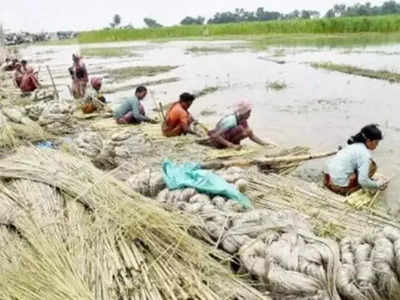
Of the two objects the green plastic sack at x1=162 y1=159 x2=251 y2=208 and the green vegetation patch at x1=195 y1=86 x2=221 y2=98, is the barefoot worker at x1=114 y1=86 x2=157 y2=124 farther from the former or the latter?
the green vegetation patch at x1=195 y1=86 x2=221 y2=98

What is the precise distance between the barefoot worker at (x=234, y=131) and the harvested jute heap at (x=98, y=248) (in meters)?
2.23

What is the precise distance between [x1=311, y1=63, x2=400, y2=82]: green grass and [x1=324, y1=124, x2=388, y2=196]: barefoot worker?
32.7 ft

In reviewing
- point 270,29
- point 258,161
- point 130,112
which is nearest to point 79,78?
point 130,112

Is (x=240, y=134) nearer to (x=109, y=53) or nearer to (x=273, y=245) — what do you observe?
(x=273, y=245)

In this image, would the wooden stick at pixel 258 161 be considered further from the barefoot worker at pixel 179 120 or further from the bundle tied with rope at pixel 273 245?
the barefoot worker at pixel 179 120

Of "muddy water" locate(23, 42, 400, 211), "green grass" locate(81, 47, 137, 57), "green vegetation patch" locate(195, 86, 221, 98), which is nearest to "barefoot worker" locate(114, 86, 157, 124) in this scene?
"muddy water" locate(23, 42, 400, 211)

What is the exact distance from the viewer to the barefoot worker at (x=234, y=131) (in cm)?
646

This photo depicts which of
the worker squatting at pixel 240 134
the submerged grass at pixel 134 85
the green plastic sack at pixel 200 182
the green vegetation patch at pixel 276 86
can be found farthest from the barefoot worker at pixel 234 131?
the submerged grass at pixel 134 85

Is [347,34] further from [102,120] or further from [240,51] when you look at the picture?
[102,120]

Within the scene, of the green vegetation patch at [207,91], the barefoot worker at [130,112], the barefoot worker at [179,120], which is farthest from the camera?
the green vegetation patch at [207,91]

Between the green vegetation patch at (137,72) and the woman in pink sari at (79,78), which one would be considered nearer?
the woman in pink sari at (79,78)

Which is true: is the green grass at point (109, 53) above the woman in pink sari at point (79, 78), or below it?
below

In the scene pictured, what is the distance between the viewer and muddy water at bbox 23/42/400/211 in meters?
8.74

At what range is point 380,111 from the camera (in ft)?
34.8
